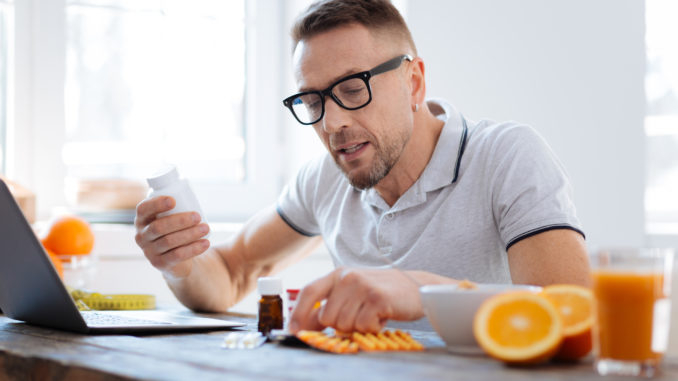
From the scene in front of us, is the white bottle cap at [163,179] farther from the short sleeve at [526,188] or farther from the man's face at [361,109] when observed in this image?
the short sleeve at [526,188]

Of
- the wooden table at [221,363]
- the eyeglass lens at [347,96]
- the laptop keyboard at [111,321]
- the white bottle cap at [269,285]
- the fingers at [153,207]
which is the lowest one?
the laptop keyboard at [111,321]

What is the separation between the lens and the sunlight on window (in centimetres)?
275

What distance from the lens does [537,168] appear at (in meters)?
1.40

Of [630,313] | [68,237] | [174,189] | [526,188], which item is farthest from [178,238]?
[630,313]

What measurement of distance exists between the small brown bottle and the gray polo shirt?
1.58ft

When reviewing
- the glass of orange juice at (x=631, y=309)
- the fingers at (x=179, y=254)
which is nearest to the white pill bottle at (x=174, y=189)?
the fingers at (x=179, y=254)

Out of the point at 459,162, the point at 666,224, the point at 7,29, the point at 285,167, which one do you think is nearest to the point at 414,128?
the point at 459,162

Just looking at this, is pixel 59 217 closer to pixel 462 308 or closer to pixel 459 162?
pixel 459 162

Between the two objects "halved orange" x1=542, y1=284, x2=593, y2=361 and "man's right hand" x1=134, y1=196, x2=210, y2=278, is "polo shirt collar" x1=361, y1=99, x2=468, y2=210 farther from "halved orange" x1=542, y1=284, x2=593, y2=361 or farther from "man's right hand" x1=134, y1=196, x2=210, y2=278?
"halved orange" x1=542, y1=284, x2=593, y2=361

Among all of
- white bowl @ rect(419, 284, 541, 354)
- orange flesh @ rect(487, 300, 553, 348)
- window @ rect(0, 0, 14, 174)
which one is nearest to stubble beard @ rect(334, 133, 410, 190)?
white bowl @ rect(419, 284, 541, 354)

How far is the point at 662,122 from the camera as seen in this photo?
2516mm

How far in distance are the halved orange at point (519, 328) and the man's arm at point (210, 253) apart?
25.6 inches

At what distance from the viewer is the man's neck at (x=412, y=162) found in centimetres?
160

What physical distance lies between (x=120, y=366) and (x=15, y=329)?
1.52ft
